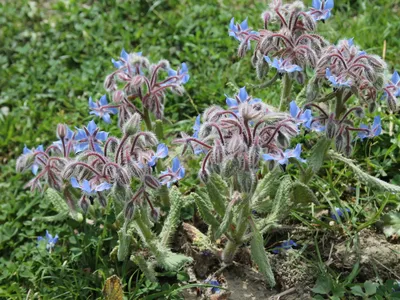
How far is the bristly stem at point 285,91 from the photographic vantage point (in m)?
2.96

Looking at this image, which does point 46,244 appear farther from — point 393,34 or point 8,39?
point 393,34

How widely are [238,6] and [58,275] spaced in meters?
2.50

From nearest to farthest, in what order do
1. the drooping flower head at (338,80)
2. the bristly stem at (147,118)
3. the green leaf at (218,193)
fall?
the drooping flower head at (338,80) < the green leaf at (218,193) < the bristly stem at (147,118)

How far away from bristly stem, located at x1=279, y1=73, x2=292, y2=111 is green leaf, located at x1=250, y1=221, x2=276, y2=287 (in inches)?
25.7

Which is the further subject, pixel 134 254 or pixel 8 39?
pixel 8 39

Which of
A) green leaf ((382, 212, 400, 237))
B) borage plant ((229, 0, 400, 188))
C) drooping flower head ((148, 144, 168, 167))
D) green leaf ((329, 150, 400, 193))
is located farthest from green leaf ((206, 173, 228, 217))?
green leaf ((382, 212, 400, 237))

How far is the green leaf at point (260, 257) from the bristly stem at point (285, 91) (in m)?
0.65

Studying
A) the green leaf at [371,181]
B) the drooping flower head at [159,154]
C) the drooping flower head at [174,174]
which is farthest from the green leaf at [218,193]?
the green leaf at [371,181]

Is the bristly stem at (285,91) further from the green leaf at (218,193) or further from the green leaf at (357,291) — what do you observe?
the green leaf at (357,291)

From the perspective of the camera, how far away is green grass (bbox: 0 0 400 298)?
11.9 feet

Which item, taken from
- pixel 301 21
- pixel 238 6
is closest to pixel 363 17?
pixel 238 6

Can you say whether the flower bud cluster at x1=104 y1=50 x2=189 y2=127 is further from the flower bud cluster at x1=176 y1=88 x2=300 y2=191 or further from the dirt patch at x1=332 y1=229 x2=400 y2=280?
the dirt patch at x1=332 y1=229 x2=400 y2=280

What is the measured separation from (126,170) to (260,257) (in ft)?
2.29

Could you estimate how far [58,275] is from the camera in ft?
10.5
